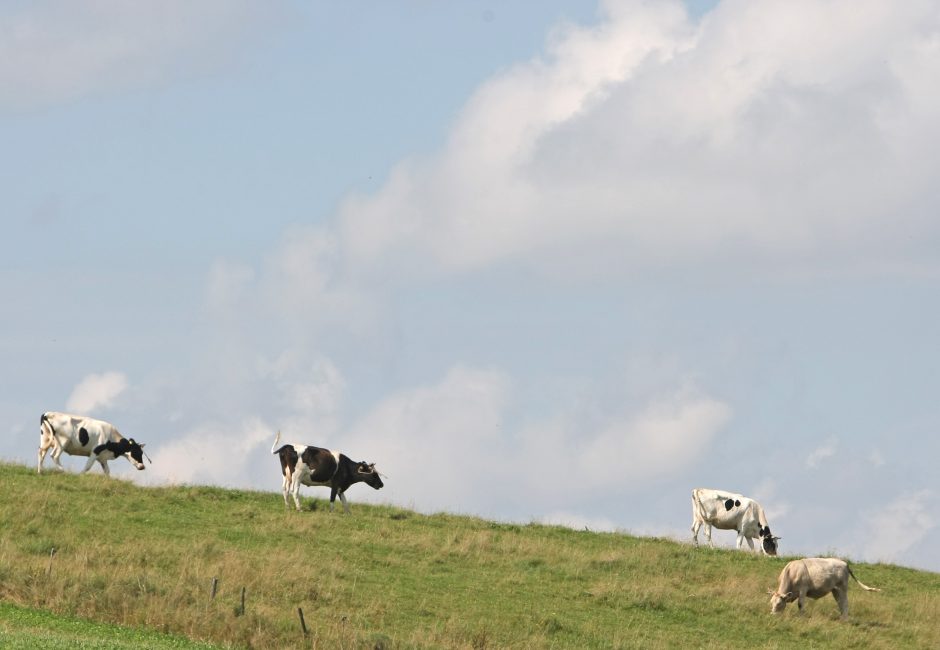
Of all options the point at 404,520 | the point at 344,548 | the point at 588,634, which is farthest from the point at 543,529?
the point at 588,634

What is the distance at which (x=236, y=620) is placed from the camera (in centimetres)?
2666

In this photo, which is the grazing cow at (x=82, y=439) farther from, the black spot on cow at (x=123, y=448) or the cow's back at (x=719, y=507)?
the cow's back at (x=719, y=507)

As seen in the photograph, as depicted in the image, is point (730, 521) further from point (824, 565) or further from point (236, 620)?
point (236, 620)

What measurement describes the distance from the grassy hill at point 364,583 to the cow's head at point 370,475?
2949 mm

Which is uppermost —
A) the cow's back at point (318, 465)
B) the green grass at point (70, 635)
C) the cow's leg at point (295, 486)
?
the cow's back at point (318, 465)

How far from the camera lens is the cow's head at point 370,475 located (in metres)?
42.1

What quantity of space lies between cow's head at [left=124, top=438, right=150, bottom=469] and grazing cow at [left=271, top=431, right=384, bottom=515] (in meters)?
4.99

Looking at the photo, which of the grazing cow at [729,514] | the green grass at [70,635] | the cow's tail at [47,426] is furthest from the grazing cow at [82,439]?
the grazing cow at [729,514]

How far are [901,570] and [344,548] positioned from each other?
48.9 feet

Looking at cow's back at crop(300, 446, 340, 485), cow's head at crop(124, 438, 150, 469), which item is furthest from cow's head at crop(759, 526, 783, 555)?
cow's head at crop(124, 438, 150, 469)

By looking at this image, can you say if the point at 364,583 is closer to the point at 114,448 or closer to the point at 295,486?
the point at 295,486

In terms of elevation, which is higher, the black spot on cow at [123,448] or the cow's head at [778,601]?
the black spot on cow at [123,448]

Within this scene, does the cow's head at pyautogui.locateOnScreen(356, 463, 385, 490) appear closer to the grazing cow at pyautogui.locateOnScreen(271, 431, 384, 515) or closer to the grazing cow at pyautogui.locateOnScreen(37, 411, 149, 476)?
the grazing cow at pyautogui.locateOnScreen(271, 431, 384, 515)

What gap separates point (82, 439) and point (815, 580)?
782 inches
